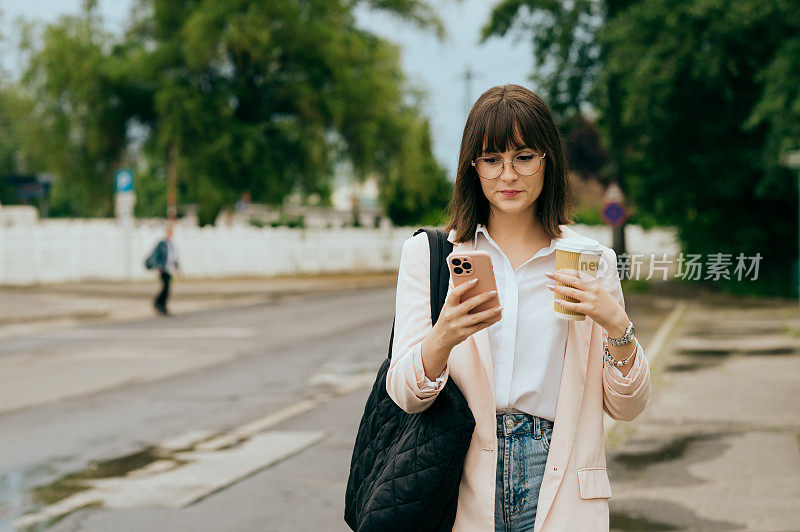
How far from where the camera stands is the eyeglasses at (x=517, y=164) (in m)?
2.44

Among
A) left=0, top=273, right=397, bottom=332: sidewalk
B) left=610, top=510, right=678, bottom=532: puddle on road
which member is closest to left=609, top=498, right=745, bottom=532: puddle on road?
left=610, top=510, right=678, bottom=532: puddle on road

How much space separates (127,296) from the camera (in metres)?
25.0

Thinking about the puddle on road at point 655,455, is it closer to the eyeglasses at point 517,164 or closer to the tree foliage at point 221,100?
the eyeglasses at point 517,164

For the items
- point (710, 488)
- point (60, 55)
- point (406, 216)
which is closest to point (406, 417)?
point (710, 488)

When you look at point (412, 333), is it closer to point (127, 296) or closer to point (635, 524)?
point (635, 524)

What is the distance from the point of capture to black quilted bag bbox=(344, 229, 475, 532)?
2307 mm

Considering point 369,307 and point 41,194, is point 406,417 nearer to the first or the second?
point 369,307

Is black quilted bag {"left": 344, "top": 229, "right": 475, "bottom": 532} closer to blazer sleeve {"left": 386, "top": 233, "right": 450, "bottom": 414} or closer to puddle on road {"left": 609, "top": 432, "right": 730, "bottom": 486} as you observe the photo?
blazer sleeve {"left": 386, "top": 233, "right": 450, "bottom": 414}

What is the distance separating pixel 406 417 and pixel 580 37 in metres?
31.5

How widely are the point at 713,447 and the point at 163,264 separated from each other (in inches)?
581

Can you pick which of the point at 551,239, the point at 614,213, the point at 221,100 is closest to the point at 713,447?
the point at 551,239

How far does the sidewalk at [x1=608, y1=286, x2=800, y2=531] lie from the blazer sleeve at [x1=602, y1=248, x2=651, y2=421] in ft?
10.7

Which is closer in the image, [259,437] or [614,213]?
[259,437]

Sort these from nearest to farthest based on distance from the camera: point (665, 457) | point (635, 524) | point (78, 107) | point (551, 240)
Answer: point (551, 240) → point (635, 524) → point (665, 457) → point (78, 107)
